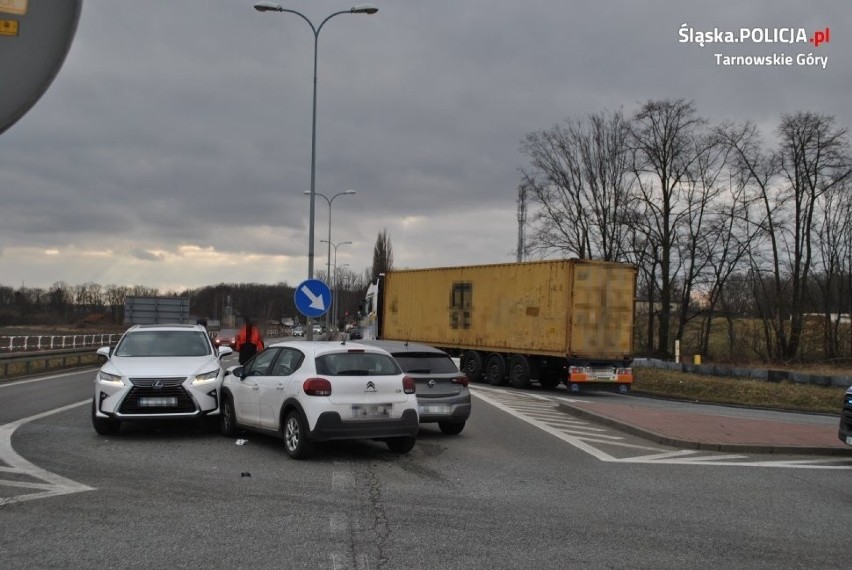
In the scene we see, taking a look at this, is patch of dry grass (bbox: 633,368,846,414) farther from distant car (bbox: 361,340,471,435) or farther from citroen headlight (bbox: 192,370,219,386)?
citroen headlight (bbox: 192,370,219,386)

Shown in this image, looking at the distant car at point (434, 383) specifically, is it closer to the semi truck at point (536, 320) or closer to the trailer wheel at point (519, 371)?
the semi truck at point (536, 320)

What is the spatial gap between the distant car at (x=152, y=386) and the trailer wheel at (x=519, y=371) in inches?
507

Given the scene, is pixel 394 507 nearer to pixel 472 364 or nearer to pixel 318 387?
pixel 318 387

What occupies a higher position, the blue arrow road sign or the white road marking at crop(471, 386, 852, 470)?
the blue arrow road sign

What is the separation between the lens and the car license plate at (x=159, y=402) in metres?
11.0

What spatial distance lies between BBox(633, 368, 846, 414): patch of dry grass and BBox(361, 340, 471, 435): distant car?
44.4 feet

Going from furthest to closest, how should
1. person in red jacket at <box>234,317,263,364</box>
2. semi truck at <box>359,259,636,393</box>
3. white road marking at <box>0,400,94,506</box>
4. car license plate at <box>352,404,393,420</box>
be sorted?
semi truck at <box>359,259,636,393</box>, person in red jacket at <box>234,317,263,364</box>, car license plate at <box>352,404,393,420</box>, white road marking at <box>0,400,94,506</box>

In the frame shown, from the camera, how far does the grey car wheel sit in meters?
9.50

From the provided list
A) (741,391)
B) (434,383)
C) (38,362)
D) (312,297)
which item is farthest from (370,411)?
(38,362)

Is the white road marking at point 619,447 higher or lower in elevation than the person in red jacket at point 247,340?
lower

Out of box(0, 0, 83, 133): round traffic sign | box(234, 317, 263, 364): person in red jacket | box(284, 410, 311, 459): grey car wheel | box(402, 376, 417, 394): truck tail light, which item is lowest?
box(284, 410, 311, 459): grey car wheel

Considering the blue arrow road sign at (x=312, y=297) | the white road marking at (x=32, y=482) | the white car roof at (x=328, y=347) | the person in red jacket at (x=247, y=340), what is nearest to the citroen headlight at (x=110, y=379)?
the white road marking at (x=32, y=482)

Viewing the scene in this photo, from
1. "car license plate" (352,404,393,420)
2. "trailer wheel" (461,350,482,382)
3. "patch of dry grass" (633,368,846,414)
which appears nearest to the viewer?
"car license plate" (352,404,393,420)

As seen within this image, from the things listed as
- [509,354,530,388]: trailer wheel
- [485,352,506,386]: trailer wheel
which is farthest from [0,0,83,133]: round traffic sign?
[485,352,506,386]: trailer wheel
